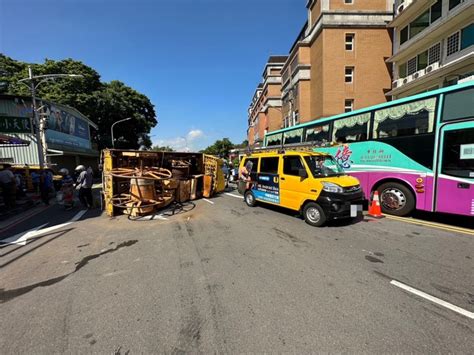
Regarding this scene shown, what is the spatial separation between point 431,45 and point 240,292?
78.3ft

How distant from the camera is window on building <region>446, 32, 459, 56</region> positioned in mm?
14781

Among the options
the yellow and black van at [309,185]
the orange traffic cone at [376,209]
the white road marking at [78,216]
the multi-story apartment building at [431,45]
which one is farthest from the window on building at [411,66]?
the white road marking at [78,216]

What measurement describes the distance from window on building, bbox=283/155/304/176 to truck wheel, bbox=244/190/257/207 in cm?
212

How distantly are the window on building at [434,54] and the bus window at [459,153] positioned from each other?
1652 centimetres

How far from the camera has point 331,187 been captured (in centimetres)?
579

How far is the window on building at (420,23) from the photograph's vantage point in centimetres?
1734

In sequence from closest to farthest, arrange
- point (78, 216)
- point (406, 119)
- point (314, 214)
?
point (314, 214)
point (406, 119)
point (78, 216)

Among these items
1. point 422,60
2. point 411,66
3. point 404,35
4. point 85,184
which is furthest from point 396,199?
point 404,35

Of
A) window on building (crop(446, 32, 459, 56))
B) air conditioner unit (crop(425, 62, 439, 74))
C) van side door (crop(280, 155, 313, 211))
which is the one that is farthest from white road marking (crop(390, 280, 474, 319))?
air conditioner unit (crop(425, 62, 439, 74))

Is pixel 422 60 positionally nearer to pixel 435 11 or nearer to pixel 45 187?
pixel 435 11

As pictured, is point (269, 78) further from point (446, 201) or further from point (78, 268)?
point (78, 268)

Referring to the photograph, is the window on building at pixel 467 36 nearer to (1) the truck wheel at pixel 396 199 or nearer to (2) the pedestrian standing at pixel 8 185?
(1) the truck wheel at pixel 396 199

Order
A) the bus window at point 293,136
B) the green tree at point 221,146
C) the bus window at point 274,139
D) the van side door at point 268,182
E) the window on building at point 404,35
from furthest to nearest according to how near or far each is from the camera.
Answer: the green tree at point 221,146
the window on building at point 404,35
the bus window at point 274,139
the bus window at point 293,136
the van side door at point 268,182

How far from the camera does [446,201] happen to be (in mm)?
5781
